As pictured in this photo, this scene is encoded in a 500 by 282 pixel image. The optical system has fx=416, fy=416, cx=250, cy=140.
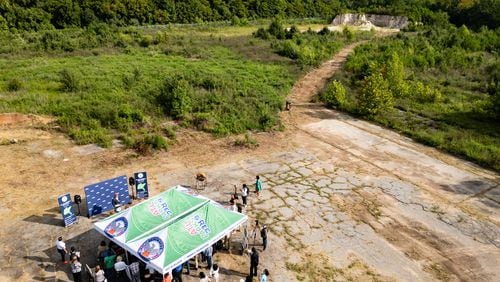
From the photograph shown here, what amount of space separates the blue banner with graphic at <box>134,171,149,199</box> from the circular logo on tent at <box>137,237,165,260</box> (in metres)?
5.36

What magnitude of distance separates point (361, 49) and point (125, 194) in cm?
3874

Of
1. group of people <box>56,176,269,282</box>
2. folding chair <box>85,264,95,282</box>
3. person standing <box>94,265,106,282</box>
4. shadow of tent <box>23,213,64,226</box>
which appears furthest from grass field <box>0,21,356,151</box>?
person standing <box>94,265,106,282</box>

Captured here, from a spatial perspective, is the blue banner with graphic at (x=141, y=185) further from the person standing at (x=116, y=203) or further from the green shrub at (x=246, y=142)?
the green shrub at (x=246, y=142)

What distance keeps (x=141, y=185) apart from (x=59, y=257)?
4543mm

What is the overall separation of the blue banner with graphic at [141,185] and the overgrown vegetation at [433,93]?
16785 millimetres

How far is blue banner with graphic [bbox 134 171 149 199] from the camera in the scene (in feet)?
57.2

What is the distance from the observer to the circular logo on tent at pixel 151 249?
12.2 m

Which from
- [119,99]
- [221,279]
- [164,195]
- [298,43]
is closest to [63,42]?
[119,99]

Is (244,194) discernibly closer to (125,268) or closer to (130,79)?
(125,268)

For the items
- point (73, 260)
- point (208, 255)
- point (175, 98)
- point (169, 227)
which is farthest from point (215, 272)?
point (175, 98)

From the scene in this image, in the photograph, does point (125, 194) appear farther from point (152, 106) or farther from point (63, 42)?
point (63, 42)

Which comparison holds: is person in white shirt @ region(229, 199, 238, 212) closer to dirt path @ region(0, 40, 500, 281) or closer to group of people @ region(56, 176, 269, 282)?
dirt path @ region(0, 40, 500, 281)

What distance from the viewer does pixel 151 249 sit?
12328mm

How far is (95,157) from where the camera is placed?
835 inches
